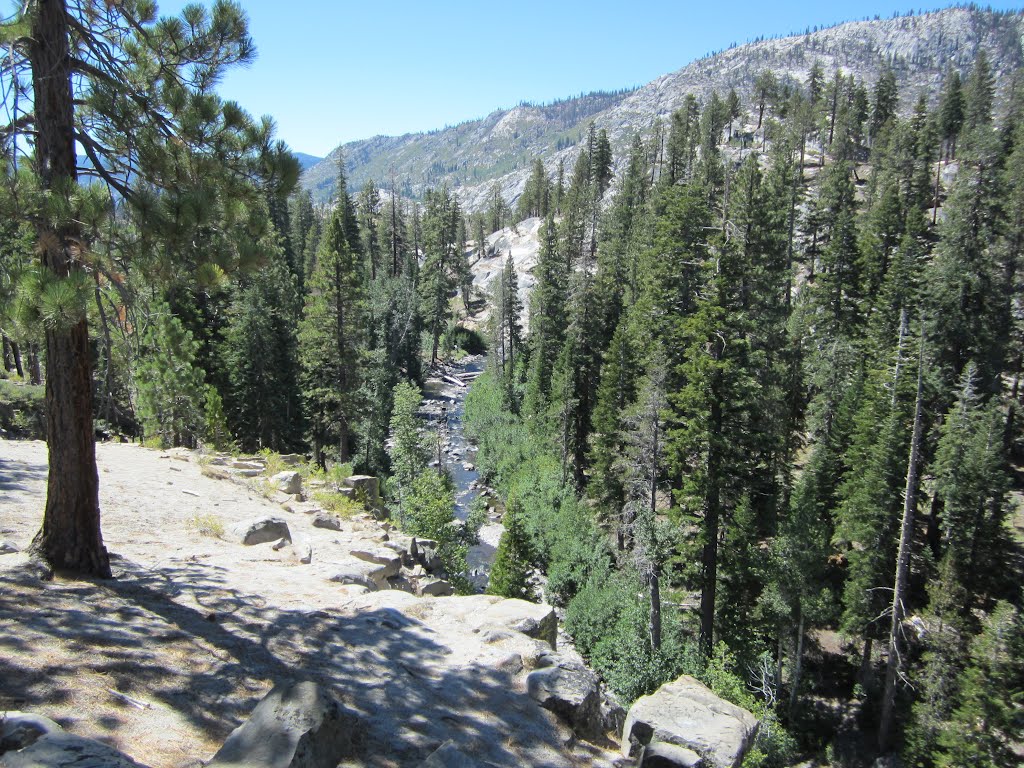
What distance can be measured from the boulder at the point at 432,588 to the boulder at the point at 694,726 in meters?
5.03

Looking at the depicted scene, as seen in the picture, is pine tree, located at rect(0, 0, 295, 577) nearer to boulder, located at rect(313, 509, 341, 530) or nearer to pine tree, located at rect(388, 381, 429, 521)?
boulder, located at rect(313, 509, 341, 530)

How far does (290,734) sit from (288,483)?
11906 millimetres

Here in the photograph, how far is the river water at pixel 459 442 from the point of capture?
3121 centimetres

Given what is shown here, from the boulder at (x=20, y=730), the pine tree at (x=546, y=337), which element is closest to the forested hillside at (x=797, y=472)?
the pine tree at (x=546, y=337)

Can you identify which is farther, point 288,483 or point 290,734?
point 288,483

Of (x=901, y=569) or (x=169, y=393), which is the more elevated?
(x=169, y=393)

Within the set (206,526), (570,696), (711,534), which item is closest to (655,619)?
(711,534)

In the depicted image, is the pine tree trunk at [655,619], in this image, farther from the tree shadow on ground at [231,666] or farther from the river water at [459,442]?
the tree shadow on ground at [231,666]

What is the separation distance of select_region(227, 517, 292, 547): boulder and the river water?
1651 centimetres

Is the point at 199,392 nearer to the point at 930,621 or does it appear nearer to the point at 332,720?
the point at 332,720

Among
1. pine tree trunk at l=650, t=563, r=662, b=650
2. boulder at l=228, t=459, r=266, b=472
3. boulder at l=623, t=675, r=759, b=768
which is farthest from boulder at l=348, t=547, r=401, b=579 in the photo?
pine tree trunk at l=650, t=563, r=662, b=650

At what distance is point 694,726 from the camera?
21.2 ft

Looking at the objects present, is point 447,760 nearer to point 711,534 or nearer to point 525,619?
point 525,619

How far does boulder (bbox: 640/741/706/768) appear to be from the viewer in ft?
17.9
